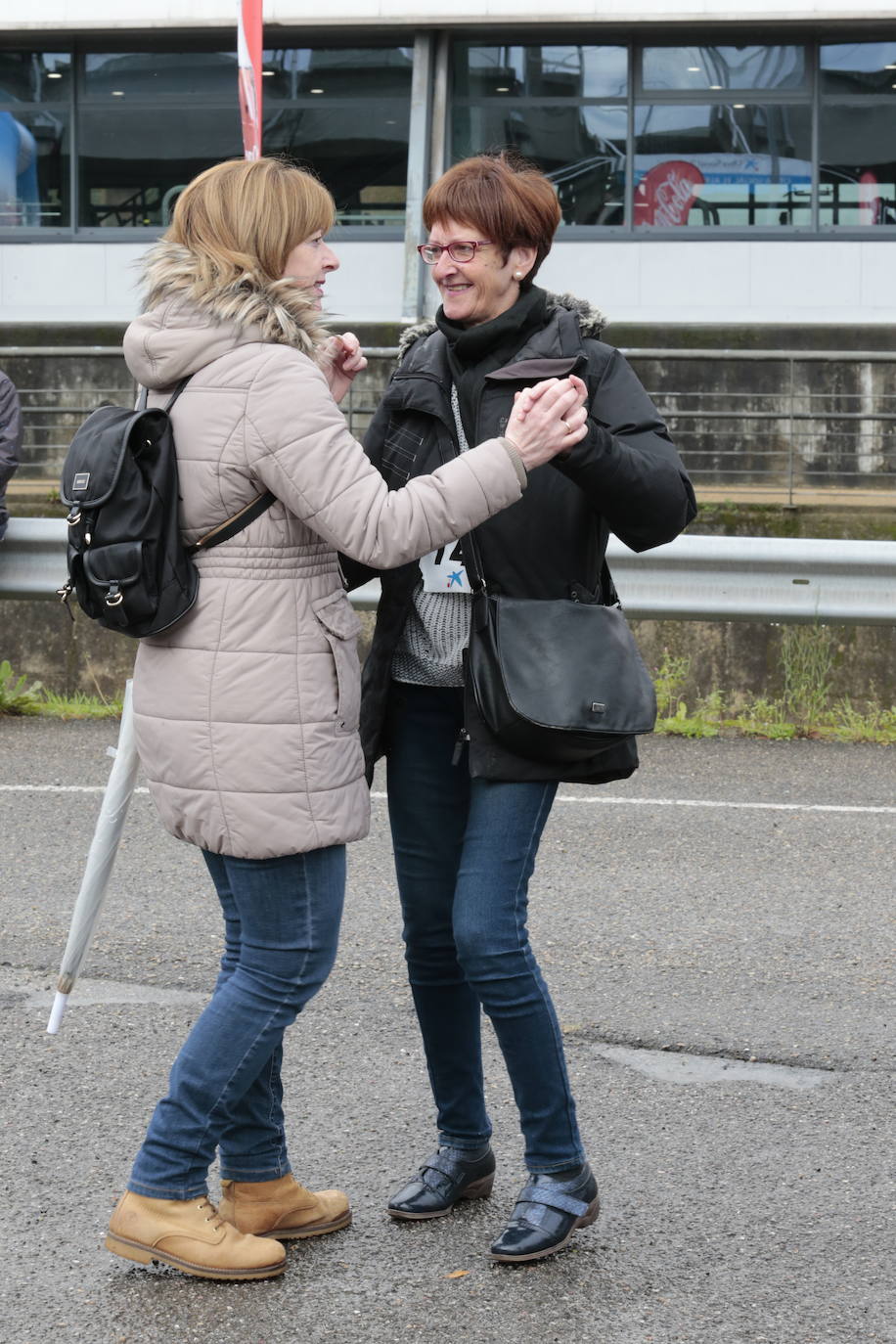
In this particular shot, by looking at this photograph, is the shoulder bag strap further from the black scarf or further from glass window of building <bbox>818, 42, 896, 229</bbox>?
glass window of building <bbox>818, 42, 896, 229</bbox>

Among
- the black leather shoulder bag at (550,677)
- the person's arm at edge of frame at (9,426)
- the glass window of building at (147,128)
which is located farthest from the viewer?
the glass window of building at (147,128)

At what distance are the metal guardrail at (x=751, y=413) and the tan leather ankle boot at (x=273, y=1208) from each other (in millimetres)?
9439

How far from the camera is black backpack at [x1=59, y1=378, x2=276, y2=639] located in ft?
9.82

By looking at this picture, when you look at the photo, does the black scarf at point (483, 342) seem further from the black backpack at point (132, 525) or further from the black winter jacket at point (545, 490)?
the black backpack at point (132, 525)

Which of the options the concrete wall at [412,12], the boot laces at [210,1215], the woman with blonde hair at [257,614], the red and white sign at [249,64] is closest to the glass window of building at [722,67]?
the concrete wall at [412,12]

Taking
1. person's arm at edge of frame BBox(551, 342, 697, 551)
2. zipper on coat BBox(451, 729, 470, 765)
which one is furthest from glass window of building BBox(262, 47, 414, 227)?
zipper on coat BBox(451, 729, 470, 765)

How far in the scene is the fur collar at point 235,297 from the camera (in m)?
3.03

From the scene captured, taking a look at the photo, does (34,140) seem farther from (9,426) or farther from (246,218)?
(246,218)

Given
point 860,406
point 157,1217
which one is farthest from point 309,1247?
point 860,406

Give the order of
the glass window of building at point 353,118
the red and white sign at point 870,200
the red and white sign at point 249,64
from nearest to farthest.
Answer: the red and white sign at point 249,64 → the red and white sign at point 870,200 → the glass window of building at point 353,118

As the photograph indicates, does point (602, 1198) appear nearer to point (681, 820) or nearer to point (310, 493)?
point (310, 493)

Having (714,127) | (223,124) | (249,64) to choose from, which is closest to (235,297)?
(249,64)

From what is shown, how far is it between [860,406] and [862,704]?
5.58m

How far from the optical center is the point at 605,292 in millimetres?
20609
